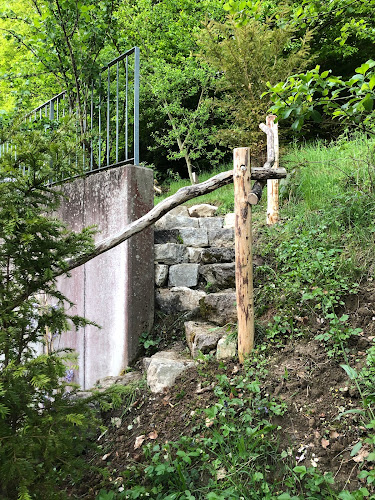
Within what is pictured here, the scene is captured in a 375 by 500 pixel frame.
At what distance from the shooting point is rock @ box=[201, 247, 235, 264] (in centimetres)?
445

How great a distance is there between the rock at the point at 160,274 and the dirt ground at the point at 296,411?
1082 millimetres

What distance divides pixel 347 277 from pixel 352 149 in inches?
101

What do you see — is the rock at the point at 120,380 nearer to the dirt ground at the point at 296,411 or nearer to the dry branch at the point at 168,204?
the dirt ground at the point at 296,411

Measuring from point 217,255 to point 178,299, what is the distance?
73 cm

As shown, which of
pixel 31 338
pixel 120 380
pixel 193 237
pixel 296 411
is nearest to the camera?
pixel 31 338

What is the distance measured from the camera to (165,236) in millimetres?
4711

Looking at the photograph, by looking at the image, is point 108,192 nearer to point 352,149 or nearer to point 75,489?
point 75,489

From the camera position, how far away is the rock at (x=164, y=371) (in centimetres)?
323

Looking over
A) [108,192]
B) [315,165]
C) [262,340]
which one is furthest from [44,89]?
[262,340]

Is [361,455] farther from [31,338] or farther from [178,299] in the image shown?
[178,299]

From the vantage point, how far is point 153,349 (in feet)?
12.5

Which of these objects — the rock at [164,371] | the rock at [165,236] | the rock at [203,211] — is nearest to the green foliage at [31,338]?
the rock at [164,371]

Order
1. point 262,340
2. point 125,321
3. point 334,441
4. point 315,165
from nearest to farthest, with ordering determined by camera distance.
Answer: point 334,441, point 262,340, point 125,321, point 315,165

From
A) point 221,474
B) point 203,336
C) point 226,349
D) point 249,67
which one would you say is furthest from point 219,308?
point 249,67
